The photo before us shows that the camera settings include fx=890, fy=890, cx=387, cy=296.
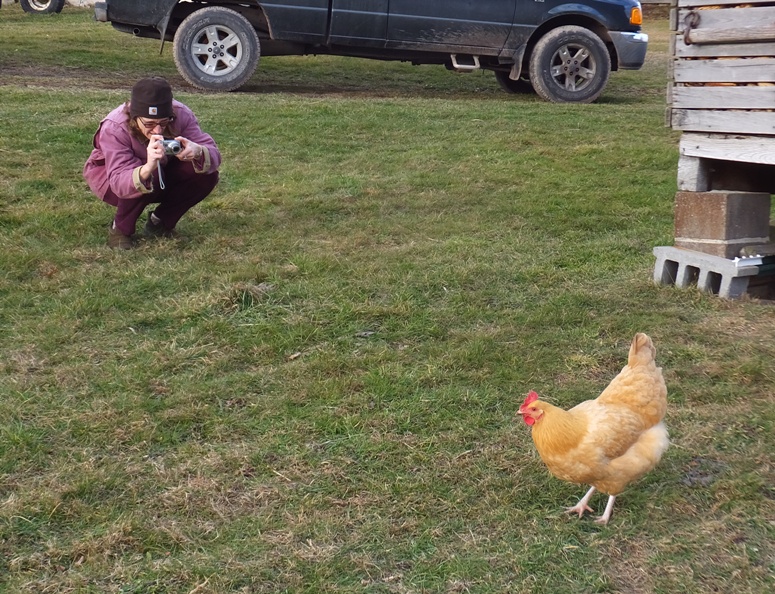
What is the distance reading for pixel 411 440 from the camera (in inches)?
143

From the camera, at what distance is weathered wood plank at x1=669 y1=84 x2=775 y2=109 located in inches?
199

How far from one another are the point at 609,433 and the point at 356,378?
1409 mm

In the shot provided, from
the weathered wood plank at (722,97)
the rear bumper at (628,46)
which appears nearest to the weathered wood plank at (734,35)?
the weathered wood plank at (722,97)

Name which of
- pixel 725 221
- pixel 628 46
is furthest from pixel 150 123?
pixel 628 46

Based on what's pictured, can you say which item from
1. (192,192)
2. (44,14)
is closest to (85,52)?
(44,14)

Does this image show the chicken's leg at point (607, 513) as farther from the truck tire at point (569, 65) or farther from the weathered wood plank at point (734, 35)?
the truck tire at point (569, 65)

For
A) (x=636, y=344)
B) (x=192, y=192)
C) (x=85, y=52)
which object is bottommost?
(x=636, y=344)

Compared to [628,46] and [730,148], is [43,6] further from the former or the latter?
[730,148]

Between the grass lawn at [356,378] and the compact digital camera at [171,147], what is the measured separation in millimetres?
706

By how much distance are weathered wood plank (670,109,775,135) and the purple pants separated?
2.96 metres

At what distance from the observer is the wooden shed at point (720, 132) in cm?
509

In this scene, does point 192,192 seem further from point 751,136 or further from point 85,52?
point 85,52

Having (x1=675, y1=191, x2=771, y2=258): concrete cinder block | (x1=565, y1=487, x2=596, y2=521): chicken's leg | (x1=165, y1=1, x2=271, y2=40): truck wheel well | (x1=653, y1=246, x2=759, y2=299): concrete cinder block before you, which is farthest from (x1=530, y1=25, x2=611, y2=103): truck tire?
(x1=565, y1=487, x2=596, y2=521): chicken's leg

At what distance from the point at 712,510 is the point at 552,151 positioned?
5.78 m
